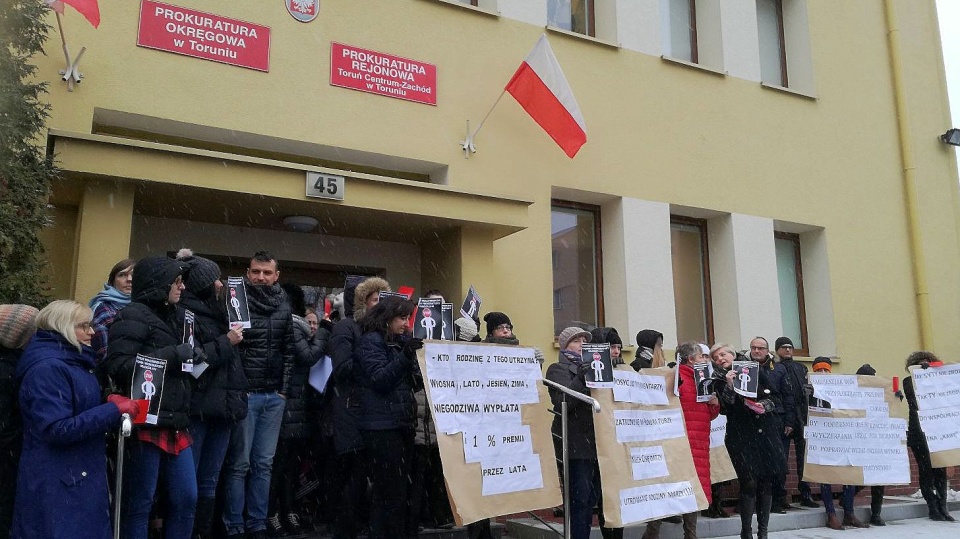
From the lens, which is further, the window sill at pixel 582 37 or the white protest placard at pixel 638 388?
the window sill at pixel 582 37

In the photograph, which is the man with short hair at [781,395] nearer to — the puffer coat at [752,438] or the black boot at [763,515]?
the puffer coat at [752,438]

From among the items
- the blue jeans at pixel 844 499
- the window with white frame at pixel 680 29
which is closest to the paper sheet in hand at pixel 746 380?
the blue jeans at pixel 844 499

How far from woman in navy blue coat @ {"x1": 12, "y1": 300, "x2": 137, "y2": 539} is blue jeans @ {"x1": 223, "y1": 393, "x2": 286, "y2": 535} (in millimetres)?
1237

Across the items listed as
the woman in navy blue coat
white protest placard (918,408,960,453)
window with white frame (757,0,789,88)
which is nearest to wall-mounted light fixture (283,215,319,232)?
the woman in navy blue coat

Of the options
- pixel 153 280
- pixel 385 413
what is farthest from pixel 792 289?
pixel 153 280

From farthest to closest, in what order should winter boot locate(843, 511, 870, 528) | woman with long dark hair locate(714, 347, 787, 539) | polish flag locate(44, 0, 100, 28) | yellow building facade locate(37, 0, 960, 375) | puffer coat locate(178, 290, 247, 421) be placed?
winter boot locate(843, 511, 870, 528), yellow building facade locate(37, 0, 960, 375), woman with long dark hair locate(714, 347, 787, 539), polish flag locate(44, 0, 100, 28), puffer coat locate(178, 290, 247, 421)

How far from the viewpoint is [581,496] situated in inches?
233

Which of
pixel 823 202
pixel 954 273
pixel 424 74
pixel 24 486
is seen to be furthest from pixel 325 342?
pixel 954 273

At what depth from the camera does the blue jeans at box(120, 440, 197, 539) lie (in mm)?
4426

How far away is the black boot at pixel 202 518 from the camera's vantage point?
5.05 meters

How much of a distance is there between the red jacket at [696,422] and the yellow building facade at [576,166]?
235 centimetres

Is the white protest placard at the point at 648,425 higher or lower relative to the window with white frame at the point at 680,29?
lower

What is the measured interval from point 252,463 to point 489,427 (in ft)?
5.54

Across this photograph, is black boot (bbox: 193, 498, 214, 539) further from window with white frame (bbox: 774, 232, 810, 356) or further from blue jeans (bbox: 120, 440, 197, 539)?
window with white frame (bbox: 774, 232, 810, 356)
